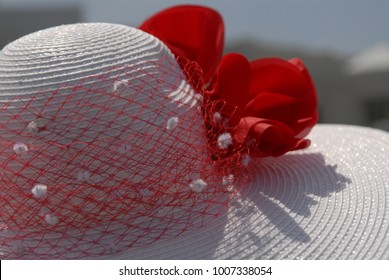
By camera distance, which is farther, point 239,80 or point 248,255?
point 239,80

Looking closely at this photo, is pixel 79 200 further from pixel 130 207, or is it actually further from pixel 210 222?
pixel 210 222

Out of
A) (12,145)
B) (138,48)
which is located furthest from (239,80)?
(12,145)

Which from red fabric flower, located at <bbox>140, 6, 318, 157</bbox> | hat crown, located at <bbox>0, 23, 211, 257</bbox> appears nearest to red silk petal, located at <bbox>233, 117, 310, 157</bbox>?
red fabric flower, located at <bbox>140, 6, 318, 157</bbox>

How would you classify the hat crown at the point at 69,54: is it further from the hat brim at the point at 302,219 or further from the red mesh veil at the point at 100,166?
the hat brim at the point at 302,219

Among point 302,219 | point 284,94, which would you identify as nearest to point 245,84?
point 284,94

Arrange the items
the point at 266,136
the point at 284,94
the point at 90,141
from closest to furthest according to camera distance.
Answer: the point at 90,141
the point at 266,136
the point at 284,94

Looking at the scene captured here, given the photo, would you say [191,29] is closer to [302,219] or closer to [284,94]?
[284,94]
